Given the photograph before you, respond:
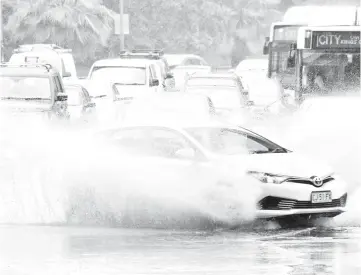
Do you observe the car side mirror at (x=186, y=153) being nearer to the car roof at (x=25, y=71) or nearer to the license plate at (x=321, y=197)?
the license plate at (x=321, y=197)

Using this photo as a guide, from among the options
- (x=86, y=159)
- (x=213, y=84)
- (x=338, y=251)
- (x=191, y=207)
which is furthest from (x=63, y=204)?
(x=213, y=84)

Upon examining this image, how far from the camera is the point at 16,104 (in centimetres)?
2339

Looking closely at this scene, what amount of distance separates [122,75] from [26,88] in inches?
361

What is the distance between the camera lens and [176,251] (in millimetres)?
12055

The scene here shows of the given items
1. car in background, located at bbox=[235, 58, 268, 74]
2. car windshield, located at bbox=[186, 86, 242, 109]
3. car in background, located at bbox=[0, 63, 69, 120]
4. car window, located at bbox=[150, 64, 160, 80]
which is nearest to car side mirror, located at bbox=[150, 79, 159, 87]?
car windshield, located at bbox=[186, 86, 242, 109]

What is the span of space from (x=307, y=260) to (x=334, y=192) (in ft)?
10.4

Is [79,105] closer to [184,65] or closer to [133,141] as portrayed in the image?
[133,141]

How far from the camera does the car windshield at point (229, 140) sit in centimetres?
1530

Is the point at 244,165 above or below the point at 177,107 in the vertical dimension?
above

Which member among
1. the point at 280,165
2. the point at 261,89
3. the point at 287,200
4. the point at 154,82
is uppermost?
the point at 280,165

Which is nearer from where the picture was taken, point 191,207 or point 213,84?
point 191,207

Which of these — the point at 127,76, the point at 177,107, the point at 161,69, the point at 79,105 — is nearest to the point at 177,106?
the point at 177,107

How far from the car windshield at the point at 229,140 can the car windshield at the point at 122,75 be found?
692 inches

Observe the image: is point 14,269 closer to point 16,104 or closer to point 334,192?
point 334,192
